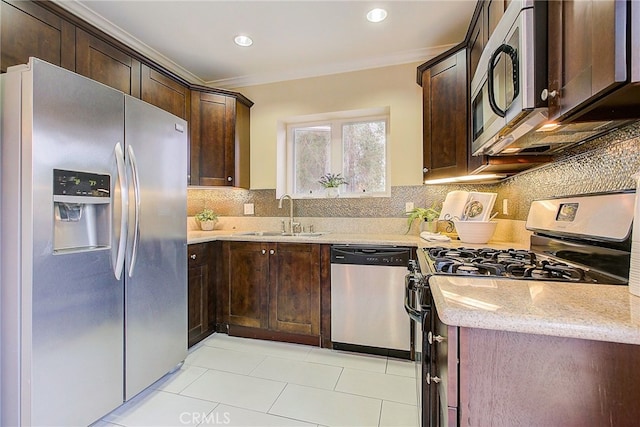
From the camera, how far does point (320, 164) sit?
3207mm

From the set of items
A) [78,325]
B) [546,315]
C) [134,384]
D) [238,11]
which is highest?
[238,11]

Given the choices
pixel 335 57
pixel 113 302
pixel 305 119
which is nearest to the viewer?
pixel 113 302

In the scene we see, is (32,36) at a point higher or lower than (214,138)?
higher

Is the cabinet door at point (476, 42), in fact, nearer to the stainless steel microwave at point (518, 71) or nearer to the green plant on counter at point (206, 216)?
the stainless steel microwave at point (518, 71)

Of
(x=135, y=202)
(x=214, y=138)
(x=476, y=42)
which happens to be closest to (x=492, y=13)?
(x=476, y=42)

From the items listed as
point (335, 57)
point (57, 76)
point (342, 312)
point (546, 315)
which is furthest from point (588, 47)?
point (335, 57)

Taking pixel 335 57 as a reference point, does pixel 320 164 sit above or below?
below

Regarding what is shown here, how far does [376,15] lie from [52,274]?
8.17 ft

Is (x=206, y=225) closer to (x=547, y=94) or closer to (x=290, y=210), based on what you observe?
(x=290, y=210)

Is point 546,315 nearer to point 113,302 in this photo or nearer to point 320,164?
point 113,302

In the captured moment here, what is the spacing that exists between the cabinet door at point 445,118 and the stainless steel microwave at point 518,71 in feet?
2.88

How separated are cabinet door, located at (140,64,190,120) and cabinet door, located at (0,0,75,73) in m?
0.56

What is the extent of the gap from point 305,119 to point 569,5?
8.28ft

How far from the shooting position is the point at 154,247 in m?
1.87
